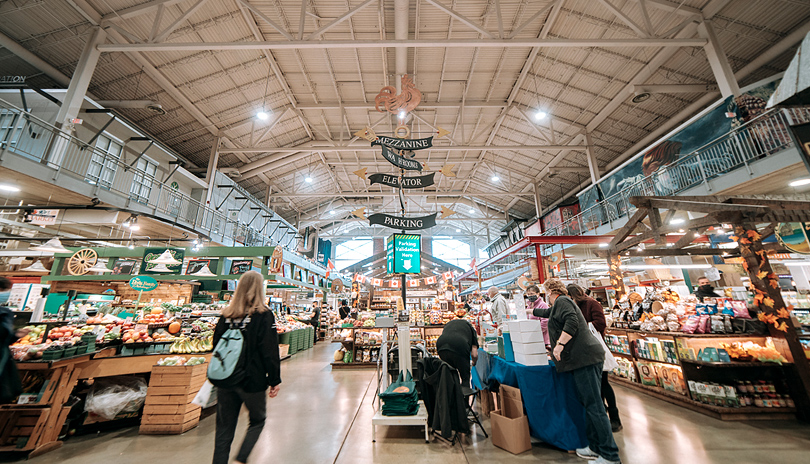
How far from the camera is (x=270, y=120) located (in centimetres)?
1158

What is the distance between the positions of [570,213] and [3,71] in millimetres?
19919

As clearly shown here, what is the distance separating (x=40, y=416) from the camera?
2.88 meters

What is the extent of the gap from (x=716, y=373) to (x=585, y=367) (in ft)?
8.92

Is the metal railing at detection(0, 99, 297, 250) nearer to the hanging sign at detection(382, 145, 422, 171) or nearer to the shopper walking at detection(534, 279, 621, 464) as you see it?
the hanging sign at detection(382, 145, 422, 171)

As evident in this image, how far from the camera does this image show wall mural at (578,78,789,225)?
21.6 ft

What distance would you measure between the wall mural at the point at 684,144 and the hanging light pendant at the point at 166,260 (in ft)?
42.0

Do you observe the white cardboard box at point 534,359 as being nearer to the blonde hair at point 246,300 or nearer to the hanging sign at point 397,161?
the blonde hair at point 246,300

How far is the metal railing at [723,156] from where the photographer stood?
18.6 ft

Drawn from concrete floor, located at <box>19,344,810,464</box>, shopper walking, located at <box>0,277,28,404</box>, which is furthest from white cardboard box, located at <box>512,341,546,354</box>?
shopper walking, located at <box>0,277,28,404</box>

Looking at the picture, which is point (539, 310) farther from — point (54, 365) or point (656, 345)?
point (54, 365)

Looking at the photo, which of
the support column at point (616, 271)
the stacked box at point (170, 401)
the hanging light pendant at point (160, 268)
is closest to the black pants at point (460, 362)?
the stacked box at point (170, 401)

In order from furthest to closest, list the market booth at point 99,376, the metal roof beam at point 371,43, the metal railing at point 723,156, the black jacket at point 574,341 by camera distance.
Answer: the metal roof beam at point 371,43 → the metal railing at point 723,156 → the market booth at point 99,376 → the black jacket at point 574,341

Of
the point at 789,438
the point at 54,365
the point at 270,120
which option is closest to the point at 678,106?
the point at 789,438

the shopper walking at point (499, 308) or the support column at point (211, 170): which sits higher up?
the support column at point (211, 170)
